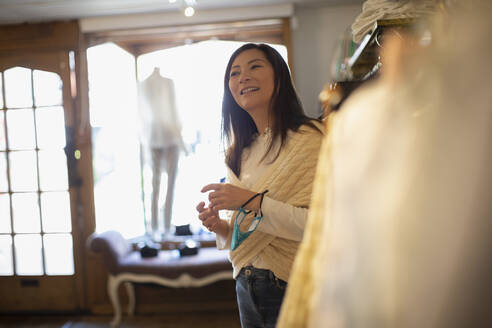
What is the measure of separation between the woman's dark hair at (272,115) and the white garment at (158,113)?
6.08 feet

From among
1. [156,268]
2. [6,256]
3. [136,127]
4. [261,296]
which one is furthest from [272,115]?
[6,256]

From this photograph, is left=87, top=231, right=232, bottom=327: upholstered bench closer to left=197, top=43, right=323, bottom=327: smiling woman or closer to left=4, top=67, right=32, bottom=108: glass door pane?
left=4, top=67, right=32, bottom=108: glass door pane

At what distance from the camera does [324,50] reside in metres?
2.85

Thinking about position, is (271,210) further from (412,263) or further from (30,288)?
(30,288)

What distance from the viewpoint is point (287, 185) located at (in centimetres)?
91

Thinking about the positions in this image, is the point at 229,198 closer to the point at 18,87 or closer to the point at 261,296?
the point at 261,296

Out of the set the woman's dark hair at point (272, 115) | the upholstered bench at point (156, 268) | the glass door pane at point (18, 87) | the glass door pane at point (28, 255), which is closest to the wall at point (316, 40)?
the upholstered bench at point (156, 268)

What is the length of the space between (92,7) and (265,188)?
2.46 meters

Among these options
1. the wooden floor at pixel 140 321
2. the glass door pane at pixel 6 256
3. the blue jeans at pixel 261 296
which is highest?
the blue jeans at pixel 261 296

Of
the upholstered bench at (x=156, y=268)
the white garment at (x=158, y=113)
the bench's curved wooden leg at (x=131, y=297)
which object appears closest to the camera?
the upholstered bench at (x=156, y=268)

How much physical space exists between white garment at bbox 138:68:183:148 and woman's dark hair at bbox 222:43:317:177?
1853mm

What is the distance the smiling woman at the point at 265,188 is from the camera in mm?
859

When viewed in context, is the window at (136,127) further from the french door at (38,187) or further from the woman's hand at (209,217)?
the woman's hand at (209,217)

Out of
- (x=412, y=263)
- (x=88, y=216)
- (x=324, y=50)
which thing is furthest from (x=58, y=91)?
(x=412, y=263)
